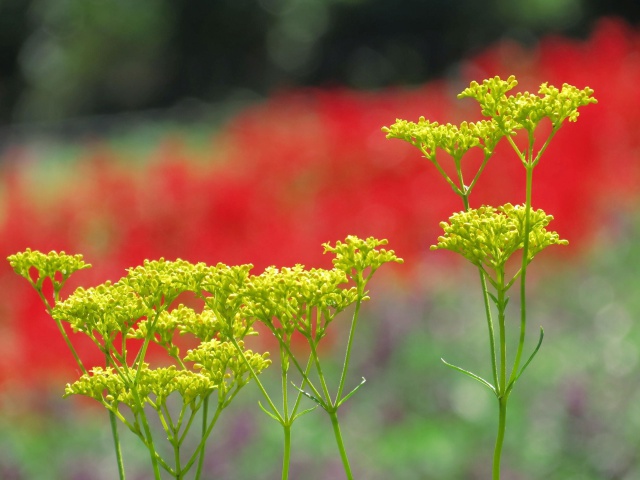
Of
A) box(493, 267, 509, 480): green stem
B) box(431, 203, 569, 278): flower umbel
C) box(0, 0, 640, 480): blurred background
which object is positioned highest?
box(0, 0, 640, 480): blurred background

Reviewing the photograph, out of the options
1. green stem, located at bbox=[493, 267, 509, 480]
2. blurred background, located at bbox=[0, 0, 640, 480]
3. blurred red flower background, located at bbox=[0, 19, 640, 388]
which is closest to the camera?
green stem, located at bbox=[493, 267, 509, 480]

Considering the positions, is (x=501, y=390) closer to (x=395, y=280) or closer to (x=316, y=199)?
(x=395, y=280)

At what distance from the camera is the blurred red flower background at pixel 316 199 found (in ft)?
16.0

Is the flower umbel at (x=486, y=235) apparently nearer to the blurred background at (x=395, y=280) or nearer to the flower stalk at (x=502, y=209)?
the flower stalk at (x=502, y=209)

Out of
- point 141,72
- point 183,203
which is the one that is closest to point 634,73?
point 183,203

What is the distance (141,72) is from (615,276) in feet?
58.3

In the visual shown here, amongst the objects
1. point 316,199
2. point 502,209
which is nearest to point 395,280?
point 316,199

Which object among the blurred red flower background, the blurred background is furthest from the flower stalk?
the blurred red flower background

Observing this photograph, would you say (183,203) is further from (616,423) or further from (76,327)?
(76,327)

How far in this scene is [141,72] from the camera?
72.9 ft

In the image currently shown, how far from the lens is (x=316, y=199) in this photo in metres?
6.86

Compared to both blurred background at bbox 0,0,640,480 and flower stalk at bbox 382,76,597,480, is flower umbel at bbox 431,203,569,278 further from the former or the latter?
blurred background at bbox 0,0,640,480

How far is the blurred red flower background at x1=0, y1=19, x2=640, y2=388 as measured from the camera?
4.89 m

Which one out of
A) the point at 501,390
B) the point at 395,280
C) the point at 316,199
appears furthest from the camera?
the point at 316,199
